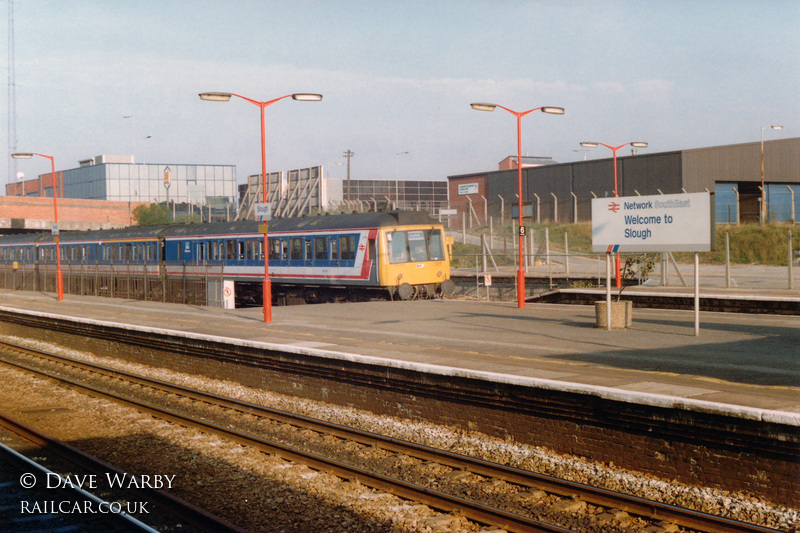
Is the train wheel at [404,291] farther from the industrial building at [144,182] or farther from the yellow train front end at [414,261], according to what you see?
the industrial building at [144,182]

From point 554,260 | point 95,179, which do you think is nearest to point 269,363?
point 554,260

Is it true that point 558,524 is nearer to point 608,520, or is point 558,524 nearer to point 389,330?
point 608,520

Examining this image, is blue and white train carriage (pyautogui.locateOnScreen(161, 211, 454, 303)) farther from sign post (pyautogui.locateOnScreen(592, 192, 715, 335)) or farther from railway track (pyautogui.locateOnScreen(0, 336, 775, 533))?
railway track (pyautogui.locateOnScreen(0, 336, 775, 533))

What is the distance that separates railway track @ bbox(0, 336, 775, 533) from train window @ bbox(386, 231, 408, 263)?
1556cm

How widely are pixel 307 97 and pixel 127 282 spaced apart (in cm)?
1902

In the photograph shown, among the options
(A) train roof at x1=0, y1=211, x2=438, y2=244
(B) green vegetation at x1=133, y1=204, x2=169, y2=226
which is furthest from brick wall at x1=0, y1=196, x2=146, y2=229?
(A) train roof at x1=0, y1=211, x2=438, y2=244

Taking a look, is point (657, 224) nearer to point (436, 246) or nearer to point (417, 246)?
point (417, 246)

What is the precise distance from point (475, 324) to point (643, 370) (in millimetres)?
8541

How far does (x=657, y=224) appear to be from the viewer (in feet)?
58.5

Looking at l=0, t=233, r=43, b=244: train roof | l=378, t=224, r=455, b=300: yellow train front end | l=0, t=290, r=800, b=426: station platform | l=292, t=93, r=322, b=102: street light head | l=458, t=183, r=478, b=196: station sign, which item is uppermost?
l=458, t=183, r=478, b=196: station sign

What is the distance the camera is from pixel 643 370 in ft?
42.2

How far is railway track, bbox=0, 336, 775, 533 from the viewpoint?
24.8 ft

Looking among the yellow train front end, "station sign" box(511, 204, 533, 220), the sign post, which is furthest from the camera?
the yellow train front end

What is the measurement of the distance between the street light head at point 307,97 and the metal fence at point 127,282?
32.7ft
